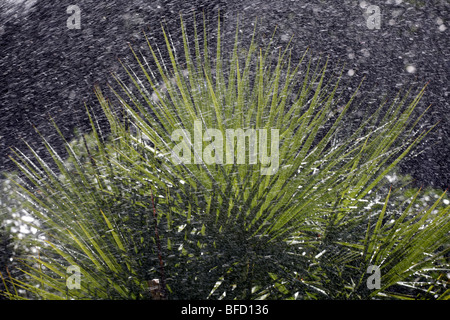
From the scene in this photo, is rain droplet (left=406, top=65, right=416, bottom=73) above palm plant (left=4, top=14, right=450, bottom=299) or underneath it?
above

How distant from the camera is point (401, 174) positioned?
2.62 metres

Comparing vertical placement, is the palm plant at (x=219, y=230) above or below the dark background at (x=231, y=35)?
below

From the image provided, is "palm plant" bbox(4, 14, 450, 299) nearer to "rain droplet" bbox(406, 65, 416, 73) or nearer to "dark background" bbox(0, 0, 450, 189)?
"dark background" bbox(0, 0, 450, 189)

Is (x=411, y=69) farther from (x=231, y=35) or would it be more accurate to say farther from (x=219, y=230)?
(x=219, y=230)

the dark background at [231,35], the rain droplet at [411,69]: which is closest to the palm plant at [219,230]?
the dark background at [231,35]

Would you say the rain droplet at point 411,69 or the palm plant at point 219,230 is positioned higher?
the rain droplet at point 411,69

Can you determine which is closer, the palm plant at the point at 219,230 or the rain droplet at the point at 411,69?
the palm plant at the point at 219,230

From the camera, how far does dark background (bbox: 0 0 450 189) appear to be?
3.04 m

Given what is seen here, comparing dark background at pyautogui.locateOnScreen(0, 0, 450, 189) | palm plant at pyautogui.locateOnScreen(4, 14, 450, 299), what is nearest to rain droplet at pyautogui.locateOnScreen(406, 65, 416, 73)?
dark background at pyautogui.locateOnScreen(0, 0, 450, 189)

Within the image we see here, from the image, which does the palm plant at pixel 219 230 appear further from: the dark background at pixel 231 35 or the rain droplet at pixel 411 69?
the rain droplet at pixel 411 69

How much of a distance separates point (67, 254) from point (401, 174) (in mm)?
2162

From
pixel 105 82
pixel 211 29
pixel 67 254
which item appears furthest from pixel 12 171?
pixel 67 254

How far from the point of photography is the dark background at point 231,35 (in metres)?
3.04

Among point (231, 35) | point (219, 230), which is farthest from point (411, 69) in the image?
point (219, 230)
